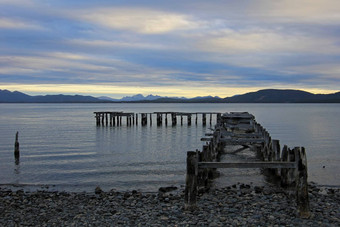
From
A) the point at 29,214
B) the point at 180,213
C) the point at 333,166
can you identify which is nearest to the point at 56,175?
the point at 29,214

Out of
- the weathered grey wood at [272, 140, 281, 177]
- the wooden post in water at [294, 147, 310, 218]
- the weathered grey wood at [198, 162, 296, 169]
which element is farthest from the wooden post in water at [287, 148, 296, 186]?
the weathered grey wood at [272, 140, 281, 177]

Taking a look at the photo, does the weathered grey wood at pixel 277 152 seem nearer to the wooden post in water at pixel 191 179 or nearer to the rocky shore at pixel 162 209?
the rocky shore at pixel 162 209

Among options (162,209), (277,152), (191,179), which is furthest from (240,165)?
(277,152)

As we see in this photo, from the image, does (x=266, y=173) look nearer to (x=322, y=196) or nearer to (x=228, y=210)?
(x=322, y=196)

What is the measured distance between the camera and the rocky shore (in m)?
8.67

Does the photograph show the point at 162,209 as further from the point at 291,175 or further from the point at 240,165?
the point at 291,175

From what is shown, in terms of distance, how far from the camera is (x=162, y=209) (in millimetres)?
9828

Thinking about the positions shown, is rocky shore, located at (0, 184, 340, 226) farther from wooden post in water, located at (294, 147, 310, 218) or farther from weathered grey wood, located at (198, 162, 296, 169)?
weathered grey wood, located at (198, 162, 296, 169)

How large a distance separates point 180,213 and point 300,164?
355 centimetres

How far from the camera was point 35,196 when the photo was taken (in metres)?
12.2

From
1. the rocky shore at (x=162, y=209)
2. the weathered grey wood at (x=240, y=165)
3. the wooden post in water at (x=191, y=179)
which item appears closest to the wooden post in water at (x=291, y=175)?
the rocky shore at (x=162, y=209)

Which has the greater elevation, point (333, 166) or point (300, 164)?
point (300, 164)

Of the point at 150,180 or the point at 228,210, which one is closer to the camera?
the point at 228,210

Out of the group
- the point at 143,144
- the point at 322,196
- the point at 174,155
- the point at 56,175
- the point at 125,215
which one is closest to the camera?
the point at 125,215
